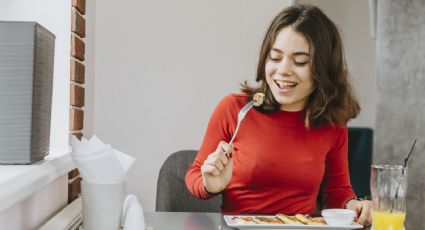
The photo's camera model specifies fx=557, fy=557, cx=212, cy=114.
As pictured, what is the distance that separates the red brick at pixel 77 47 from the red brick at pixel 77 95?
10 centimetres

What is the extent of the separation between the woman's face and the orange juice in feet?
1.51

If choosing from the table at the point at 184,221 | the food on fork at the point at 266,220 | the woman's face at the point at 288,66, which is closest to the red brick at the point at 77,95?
the table at the point at 184,221

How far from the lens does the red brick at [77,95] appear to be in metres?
1.75

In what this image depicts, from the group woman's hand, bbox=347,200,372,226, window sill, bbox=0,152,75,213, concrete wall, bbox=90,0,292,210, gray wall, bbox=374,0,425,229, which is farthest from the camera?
gray wall, bbox=374,0,425,229

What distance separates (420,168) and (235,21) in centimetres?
171

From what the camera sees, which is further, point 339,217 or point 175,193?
point 175,193

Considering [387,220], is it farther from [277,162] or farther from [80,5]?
[80,5]

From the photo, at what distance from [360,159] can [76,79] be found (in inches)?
117

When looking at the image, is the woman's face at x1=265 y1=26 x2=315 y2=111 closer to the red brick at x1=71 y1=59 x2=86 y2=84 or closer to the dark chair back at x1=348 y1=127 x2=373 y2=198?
the red brick at x1=71 y1=59 x2=86 y2=84

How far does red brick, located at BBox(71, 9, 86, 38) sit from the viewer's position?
1736mm

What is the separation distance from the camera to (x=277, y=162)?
162 centimetres

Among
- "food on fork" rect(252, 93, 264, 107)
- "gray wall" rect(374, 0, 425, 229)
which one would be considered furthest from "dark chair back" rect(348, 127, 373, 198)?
"food on fork" rect(252, 93, 264, 107)

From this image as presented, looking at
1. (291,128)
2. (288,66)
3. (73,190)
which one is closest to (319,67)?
(288,66)

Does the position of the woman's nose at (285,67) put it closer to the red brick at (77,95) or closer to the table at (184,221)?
the table at (184,221)
